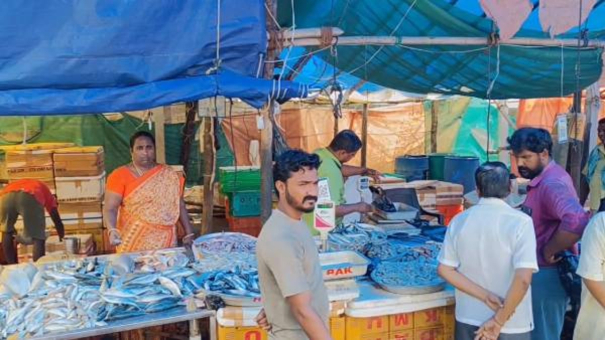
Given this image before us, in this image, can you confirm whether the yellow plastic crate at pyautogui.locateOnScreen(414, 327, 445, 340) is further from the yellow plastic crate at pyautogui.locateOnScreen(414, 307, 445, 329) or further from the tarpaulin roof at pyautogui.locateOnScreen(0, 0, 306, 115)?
the tarpaulin roof at pyautogui.locateOnScreen(0, 0, 306, 115)

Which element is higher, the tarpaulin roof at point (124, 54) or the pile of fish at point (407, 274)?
the tarpaulin roof at point (124, 54)

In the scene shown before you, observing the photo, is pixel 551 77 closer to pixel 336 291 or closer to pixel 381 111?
pixel 336 291

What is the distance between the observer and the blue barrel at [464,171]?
10008 mm

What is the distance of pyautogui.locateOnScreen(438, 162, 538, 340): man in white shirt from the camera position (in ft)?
8.72

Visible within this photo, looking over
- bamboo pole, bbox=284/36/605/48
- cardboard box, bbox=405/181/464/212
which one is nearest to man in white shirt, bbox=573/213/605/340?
bamboo pole, bbox=284/36/605/48

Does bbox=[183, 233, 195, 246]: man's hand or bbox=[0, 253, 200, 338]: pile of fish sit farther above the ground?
bbox=[183, 233, 195, 246]: man's hand

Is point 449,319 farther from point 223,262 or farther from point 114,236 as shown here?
point 114,236

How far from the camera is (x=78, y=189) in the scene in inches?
290

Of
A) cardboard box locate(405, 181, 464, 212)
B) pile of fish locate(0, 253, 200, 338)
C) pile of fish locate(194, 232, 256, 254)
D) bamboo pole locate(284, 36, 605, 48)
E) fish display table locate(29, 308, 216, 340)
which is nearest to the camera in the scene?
fish display table locate(29, 308, 216, 340)

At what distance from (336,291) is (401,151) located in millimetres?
12364

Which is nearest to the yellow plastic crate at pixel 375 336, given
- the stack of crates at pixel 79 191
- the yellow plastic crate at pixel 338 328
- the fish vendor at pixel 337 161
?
the yellow plastic crate at pixel 338 328

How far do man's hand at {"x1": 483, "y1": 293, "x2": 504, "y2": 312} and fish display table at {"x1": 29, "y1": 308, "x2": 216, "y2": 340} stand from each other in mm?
1448

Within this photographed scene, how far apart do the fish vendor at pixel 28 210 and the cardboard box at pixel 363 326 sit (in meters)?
4.28

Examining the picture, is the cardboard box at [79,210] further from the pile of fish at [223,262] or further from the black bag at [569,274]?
the black bag at [569,274]
